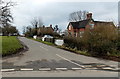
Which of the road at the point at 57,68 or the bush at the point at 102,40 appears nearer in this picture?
the road at the point at 57,68

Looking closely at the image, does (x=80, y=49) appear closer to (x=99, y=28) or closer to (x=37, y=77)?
(x=99, y=28)

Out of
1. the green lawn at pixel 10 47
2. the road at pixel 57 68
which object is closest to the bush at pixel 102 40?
the road at pixel 57 68

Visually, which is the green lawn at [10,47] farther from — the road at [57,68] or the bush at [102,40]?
the bush at [102,40]


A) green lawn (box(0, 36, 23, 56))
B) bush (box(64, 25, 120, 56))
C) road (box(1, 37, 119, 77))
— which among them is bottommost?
road (box(1, 37, 119, 77))

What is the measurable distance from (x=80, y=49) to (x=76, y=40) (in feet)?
5.12

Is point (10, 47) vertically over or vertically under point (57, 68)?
over

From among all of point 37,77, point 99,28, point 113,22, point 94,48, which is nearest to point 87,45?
point 94,48

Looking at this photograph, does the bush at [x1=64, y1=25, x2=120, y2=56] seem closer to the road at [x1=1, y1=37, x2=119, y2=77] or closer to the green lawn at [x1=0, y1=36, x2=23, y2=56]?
the road at [x1=1, y1=37, x2=119, y2=77]

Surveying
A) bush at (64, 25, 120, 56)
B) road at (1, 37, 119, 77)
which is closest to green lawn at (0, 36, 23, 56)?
road at (1, 37, 119, 77)

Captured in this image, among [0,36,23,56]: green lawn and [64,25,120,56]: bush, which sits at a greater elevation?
[64,25,120,56]: bush

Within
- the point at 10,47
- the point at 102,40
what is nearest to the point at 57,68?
the point at 102,40

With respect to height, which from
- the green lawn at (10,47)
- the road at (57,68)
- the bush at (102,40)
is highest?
the bush at (102,40)

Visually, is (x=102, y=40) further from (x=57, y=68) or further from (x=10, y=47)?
(x=10, y=47)

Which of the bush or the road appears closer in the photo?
the road
